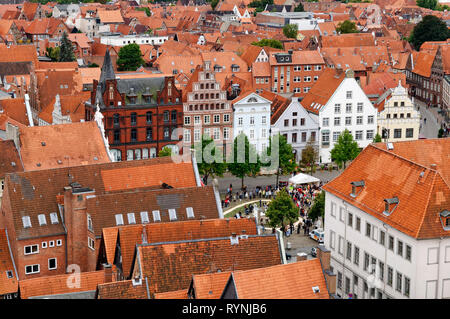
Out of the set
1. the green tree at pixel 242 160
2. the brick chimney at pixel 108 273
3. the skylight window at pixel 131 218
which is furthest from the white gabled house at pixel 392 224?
the green tree at pixel 242 160

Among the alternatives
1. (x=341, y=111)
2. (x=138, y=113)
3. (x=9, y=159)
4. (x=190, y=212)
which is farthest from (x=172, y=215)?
(x=341, y=111)

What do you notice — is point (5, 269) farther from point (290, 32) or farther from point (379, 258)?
point (290, 32)

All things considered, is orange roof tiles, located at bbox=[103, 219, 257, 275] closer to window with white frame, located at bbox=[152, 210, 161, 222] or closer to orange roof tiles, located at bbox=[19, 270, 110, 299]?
orange roof tiles, located at bbox=[19, 270, 110, 299]

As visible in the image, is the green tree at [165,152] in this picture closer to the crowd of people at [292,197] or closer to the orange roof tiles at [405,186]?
the crowd of people at [292,197]
